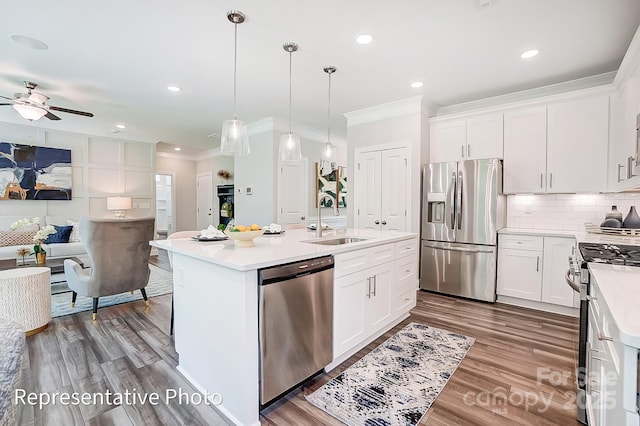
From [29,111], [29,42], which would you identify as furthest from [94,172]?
[29,42]

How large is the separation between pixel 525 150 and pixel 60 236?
7421 mm

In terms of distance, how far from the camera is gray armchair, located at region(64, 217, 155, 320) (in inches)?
118

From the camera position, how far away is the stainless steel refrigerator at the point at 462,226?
3.62 metres

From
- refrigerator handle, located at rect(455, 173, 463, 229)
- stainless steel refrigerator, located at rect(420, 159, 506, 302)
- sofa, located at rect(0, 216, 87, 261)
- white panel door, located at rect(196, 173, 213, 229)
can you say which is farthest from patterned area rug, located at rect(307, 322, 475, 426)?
white panel door, located at rect(196, 173, 213, 229)

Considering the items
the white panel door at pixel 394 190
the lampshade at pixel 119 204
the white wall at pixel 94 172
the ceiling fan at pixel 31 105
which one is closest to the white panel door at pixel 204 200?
the white wall at pixel 94 172

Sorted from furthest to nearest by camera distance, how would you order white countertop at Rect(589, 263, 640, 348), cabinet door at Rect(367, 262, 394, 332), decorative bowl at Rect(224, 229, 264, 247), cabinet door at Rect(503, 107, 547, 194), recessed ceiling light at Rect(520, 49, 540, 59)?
cabinet door at Rect(503, 107, 547, 194)
recessed ceiling light at Rect(520, 49, 540, 59)
cabinet door at Rect(367, 262, 394, 332)
decorative bowl at Rect(224, 229, 264, 247)
white countertop at Rect(589, 263, 640, 348)

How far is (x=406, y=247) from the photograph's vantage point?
9.98 ft

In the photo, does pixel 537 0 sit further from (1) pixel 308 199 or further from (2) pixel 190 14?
(1) pixel 308 199

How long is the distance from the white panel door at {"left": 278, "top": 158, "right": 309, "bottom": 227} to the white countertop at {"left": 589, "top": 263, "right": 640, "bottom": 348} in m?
4.49

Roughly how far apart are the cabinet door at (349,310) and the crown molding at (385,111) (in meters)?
2.84

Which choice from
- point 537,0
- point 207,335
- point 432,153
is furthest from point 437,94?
point 207,335

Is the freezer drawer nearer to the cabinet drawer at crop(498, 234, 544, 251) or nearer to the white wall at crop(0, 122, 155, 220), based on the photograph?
the cabinet drawer at crop(498, 234, 544, 251)

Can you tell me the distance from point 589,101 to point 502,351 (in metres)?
2.95

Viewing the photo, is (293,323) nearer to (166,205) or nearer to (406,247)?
(406,247)
